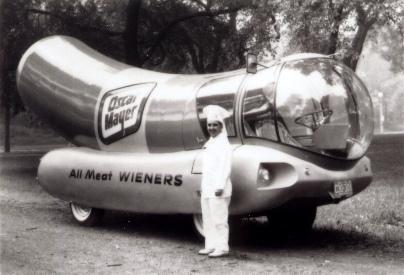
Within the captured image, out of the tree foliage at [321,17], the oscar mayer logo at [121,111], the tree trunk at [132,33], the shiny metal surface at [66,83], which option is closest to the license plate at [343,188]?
the oscar mayer logo at [121,111]

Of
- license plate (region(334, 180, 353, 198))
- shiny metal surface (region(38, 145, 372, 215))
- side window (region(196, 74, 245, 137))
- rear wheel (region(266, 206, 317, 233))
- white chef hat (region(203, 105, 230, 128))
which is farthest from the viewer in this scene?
rear wheel (region(266, 206, 317, 233))

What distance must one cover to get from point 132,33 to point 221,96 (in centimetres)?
1108

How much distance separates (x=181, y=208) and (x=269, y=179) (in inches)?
47.0

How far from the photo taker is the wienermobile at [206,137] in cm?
663

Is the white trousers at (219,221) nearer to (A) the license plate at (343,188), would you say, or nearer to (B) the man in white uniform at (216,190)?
(B) the man in white uniform at (216,190)

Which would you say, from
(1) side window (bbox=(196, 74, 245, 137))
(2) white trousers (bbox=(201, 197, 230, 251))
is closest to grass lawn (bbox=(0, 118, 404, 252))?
(2) white trousers (bbox=(201, 197, 230, 251))

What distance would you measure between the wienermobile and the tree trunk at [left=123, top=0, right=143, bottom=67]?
8.21 meters

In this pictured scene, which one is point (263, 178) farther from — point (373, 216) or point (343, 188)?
point (373, 216)

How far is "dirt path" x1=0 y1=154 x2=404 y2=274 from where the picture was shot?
592 centimetres

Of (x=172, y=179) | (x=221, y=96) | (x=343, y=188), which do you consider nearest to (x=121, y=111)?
(x=172, y=179)

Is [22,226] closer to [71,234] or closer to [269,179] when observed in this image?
[71,234]

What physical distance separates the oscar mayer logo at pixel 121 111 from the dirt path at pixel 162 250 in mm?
1390

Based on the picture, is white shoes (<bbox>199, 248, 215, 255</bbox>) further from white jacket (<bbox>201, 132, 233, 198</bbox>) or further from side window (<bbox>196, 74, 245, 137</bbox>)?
side window (<bbox>196, 74, 245, 137</bbox>)

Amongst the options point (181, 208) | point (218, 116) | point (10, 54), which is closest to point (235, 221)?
point (181, 208)
